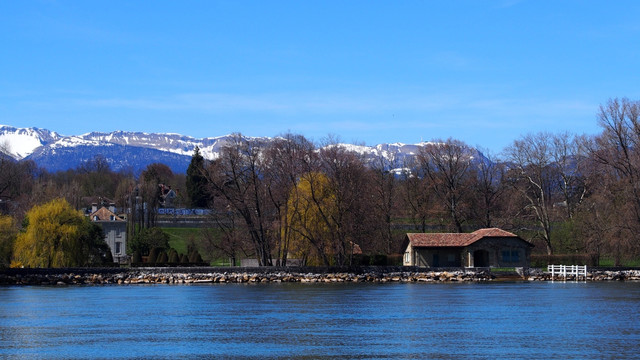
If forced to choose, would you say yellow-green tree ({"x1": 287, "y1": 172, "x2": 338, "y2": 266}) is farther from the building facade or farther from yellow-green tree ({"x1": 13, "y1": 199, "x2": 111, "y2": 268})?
the building facade

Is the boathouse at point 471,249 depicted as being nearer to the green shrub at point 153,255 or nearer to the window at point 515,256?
the window at point 515,256

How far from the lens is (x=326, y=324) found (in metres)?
33.1

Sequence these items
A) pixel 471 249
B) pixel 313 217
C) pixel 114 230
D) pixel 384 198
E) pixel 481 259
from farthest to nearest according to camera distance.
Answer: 1. pixel 114 230
2. pixel 384 198
3. pixel 481 259
4. pixel 471 249
5. pixel 313 217

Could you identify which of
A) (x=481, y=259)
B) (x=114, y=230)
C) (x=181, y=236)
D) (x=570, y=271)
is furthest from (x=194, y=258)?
(x=570, y=271)

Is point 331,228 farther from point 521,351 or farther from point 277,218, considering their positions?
point 521,351

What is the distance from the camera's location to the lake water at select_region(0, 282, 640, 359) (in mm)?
26172

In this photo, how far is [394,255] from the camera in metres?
77.1

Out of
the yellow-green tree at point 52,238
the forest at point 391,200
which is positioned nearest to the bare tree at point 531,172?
the forest at point 391,200

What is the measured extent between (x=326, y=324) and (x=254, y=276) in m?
32.8

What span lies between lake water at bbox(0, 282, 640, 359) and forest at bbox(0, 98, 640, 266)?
47.0 ft

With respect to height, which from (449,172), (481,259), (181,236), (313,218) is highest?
(449,172)

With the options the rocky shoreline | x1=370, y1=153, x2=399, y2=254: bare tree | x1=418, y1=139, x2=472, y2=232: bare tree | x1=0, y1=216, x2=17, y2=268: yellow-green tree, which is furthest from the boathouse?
x1=0, y1=216, x2=17, y2=268: yellow-green tree

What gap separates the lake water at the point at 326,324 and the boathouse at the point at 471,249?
1995 cm

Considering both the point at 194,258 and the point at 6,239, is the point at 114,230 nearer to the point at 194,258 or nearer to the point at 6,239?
the point at 194,258
